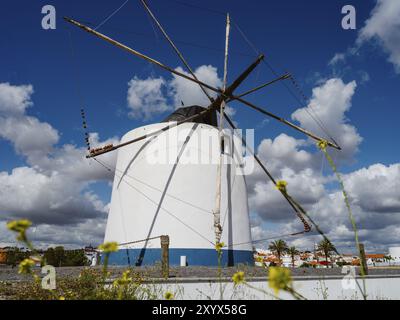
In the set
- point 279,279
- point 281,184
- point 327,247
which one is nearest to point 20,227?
point 279,279

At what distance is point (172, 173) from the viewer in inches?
679

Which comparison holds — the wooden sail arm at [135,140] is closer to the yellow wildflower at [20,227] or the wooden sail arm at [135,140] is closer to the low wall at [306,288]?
the low wall at [306,288]

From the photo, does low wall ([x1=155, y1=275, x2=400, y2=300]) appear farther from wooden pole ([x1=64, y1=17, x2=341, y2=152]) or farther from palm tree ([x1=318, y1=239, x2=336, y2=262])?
wooden pole ([x1=64, y1=17, x2=341, y2=152])

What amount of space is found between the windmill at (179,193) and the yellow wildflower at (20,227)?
13971 mm

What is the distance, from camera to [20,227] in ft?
4.37

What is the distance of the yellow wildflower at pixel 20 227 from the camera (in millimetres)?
1306

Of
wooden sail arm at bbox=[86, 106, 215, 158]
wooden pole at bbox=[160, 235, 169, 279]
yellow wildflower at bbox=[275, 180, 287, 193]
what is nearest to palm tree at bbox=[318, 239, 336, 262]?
yellow wildflower at bbox=[275, 180, 287, 193]

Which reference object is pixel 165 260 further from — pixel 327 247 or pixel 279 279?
pixel 327 247

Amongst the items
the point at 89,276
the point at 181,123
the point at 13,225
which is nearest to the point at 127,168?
the point at 181,123

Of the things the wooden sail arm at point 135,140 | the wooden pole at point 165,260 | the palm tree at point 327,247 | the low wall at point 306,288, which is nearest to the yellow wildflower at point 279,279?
the palm tree at point 327,247

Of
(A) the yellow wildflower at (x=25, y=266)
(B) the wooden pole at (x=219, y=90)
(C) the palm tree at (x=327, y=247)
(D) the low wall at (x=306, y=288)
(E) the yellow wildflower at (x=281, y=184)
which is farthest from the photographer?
(B) the wooden pole at (x=219, y=90)

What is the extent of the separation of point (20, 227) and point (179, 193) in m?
15.7

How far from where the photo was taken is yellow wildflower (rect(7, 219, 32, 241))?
1.31 m

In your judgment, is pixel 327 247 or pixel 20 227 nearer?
pixel 20 227
